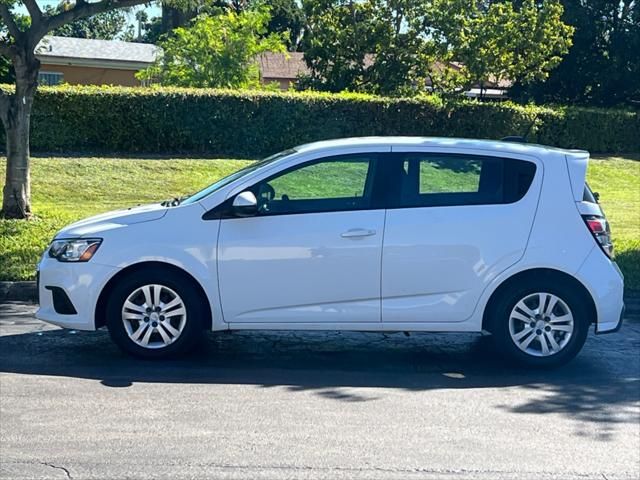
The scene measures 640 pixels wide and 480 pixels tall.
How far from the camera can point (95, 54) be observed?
113ft

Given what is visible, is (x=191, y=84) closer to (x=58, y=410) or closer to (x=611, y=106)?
(x=611, y=106)

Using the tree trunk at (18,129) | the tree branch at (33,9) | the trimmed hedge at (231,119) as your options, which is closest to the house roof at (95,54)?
the trimmed hedge at (231,119)

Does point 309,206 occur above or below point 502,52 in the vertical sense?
below

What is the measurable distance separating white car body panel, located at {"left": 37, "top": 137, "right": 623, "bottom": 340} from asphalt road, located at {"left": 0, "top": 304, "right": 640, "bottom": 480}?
1.38ft

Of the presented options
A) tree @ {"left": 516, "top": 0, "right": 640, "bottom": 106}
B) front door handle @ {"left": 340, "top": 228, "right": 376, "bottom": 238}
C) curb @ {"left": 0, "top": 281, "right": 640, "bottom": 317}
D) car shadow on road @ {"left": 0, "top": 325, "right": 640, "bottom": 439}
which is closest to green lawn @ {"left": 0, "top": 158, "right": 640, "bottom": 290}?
curb @ {"left": 0, "top": 281, "right": 640, "bottom": 317}

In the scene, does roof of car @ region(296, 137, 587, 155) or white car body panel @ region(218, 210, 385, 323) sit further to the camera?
roof of car @ region(296, 137, 587, 155)

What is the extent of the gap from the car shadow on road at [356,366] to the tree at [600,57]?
23273mm

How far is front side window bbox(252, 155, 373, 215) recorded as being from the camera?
22.7ft

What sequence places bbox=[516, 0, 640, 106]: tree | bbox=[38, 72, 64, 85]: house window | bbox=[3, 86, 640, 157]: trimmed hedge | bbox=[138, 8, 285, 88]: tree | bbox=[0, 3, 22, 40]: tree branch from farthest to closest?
bbox=[38, 72, 64, 85]: house window → bbox=[516, 0, 640, 106]: tree → bbox=[138, 8, 285, 88]: tree → bbox=[3, 86, 640, 157]: trimmed hedge → bbox=[0, 3, 22, 40]: tree branch

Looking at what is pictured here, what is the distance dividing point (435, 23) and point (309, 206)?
18741 millimetres

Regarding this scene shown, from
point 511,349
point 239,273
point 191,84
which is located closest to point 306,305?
point 239,273

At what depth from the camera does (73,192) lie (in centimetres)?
1589

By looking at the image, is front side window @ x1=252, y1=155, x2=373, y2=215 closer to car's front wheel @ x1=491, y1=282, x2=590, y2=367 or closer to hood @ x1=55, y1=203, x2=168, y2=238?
hood @ x1=55, y1=203, x2=168, y2=238

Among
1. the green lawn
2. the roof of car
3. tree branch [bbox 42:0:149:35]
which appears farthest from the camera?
tree branch [bbox 42:0:149:35]
